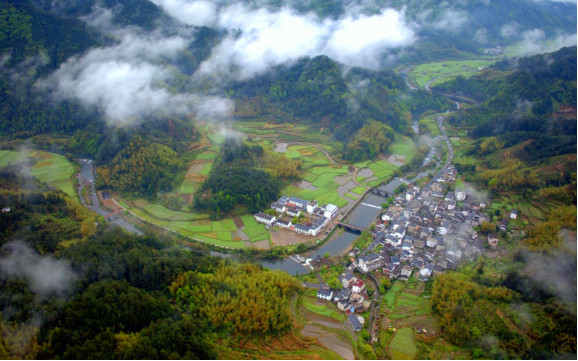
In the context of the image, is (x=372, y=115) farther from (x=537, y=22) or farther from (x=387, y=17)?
(x=537, y=22)

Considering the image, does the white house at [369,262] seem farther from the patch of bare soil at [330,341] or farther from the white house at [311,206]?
the white house at [311,206]

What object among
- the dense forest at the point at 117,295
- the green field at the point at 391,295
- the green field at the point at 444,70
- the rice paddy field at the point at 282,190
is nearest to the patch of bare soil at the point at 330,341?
the dense forest at the point at 117,295

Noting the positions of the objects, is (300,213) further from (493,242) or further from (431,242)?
(493,242)

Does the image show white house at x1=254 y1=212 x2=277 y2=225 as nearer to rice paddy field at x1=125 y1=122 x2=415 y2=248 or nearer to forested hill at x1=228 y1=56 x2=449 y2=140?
rice paddy field at x1=125 y1=122 x2=415 y2=248

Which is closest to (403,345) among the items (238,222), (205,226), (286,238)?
(286,238)

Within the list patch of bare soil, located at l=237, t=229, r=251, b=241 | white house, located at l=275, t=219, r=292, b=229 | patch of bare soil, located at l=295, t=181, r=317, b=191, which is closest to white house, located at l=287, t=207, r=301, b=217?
white house, located at l=275, t=219, r=292, b=229
